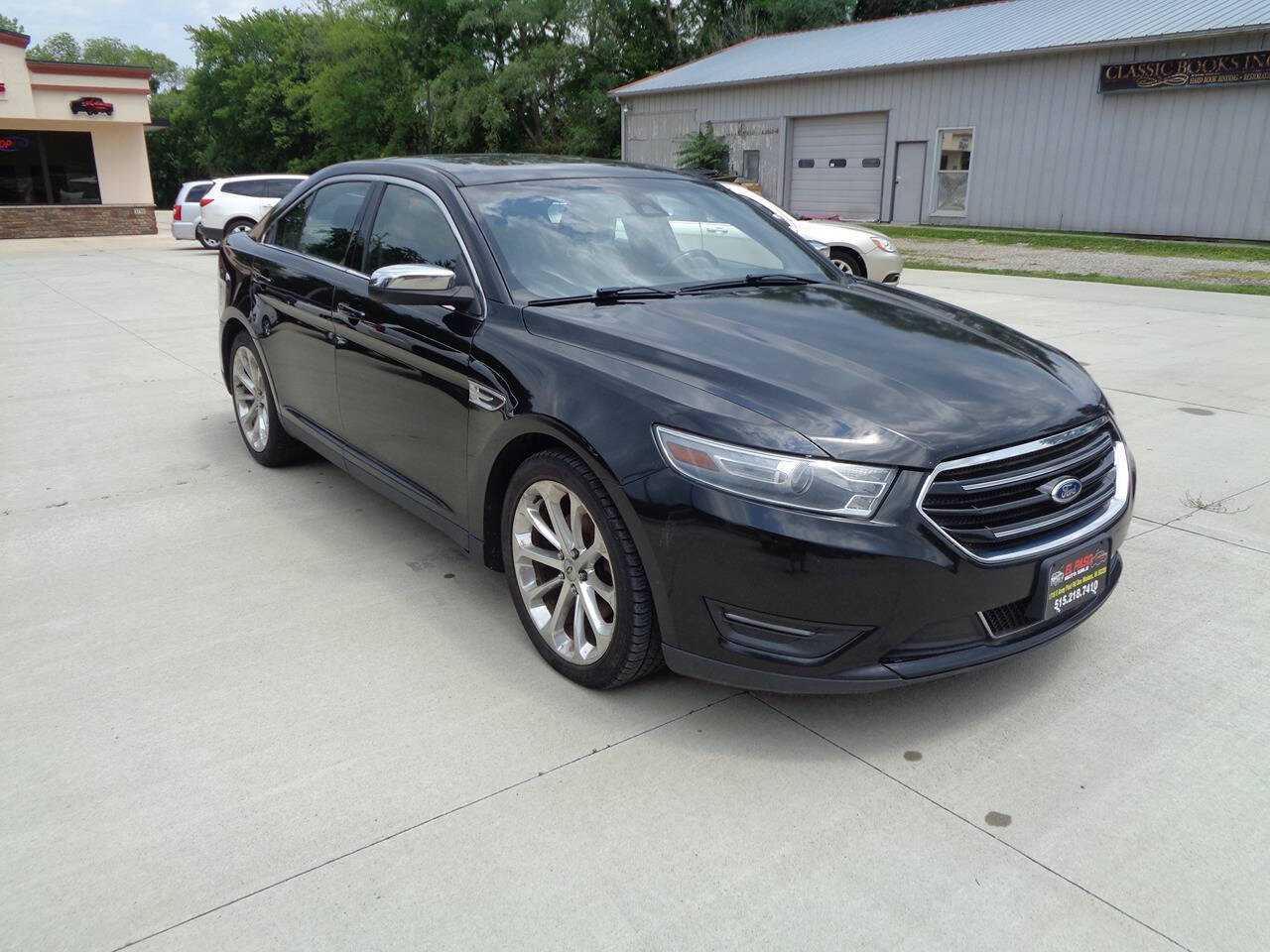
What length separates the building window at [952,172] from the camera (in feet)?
82.6

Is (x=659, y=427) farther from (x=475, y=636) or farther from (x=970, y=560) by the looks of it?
(x=475, y=636)

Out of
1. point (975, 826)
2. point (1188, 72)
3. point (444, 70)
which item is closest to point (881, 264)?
point (975, 826)

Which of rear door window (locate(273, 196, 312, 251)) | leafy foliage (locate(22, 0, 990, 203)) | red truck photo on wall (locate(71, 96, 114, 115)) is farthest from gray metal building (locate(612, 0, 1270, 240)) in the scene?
rear door window (locate(273, 196, 312, 251))

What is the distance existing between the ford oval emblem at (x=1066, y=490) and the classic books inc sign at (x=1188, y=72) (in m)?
21.1

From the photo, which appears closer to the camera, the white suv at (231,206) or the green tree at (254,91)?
the white suv at (231,206)

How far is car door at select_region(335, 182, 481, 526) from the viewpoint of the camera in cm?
365

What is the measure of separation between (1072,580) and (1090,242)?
20075 millimetres

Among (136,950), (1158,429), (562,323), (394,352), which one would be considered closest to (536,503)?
(562,323)

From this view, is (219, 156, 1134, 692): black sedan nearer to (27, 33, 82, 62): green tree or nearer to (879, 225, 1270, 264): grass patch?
(879, 225, 1270, 264): grass patch

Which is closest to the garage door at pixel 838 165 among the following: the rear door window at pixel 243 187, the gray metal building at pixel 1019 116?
the gray metal building at pixel 1019 116

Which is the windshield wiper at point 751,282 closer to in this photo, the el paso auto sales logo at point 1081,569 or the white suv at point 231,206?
the el paso auto sales logo at point 1081,569

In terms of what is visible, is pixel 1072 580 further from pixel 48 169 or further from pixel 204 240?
pixel 48 169

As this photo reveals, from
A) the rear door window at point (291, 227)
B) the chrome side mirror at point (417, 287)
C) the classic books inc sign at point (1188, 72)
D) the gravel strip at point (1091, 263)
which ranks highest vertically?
the classic books inc sign at point (1188, 72)

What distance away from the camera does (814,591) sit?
2.64 meters
